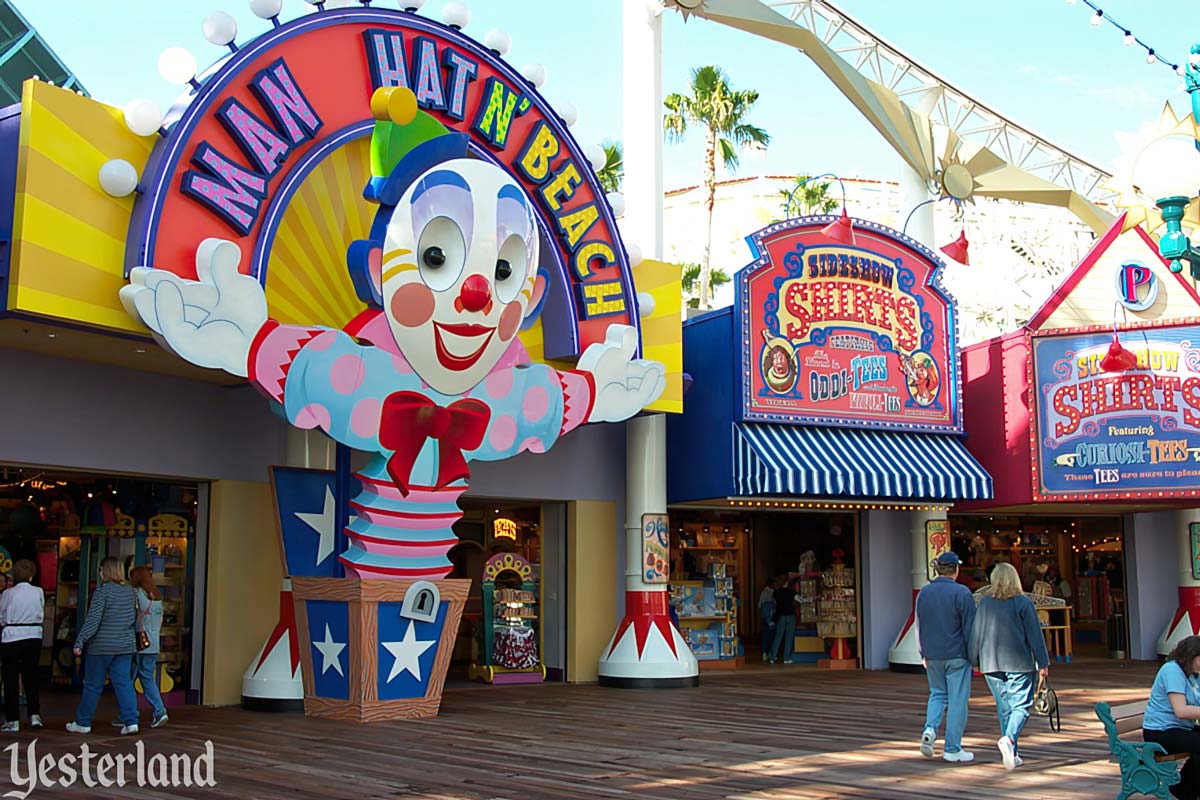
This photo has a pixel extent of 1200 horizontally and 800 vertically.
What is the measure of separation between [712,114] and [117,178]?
76.0ft

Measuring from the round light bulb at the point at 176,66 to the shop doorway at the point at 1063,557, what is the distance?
1563 cm

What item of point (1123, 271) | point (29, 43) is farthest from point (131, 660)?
point (29, 43)

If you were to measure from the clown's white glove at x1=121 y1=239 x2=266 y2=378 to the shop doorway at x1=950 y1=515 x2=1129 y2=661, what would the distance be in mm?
14666

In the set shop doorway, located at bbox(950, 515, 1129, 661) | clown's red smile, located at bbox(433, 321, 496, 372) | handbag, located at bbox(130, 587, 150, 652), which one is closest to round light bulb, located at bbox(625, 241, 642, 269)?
clown's red smile, located at bbox(433, 321, 496, 372)

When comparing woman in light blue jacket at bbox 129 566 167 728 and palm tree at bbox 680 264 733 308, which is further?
palm tree at bbox 680 264 733 308

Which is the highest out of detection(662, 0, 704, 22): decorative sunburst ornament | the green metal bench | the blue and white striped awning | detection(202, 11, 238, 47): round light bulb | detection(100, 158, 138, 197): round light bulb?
detection(662, 0, 704, 22): decorative sunburst ornament

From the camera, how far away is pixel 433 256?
11.4 metres

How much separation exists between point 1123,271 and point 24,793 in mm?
15349

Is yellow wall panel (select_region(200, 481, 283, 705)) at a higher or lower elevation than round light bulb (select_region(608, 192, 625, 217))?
lower

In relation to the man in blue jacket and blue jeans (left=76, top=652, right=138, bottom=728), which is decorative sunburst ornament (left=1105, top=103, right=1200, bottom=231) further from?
blue jeans (left=76, top=652, right=138, bottom=728)

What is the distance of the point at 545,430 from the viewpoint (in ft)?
42.6

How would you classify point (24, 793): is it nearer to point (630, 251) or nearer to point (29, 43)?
point (630, 251)

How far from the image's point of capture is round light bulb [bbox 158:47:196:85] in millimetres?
10578

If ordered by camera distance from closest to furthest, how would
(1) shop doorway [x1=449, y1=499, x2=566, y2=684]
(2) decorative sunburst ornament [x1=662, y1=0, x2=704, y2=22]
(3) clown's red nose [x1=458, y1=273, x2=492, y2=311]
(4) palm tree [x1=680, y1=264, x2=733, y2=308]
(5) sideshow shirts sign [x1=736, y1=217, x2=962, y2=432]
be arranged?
(3) clown's red nose [x1=458, y1=273, x2=492, y2=311] < (2) decorative sunburst ornament [x1=662, y1=0, x2=704, y2=22] < (1) shop doorway [x1=449, y1=499, x2=566, y2=684] < (5) sideshow shirts sign [x1=736, y1=217, x2=962, y2=432] < (4) palm tree [x1=680, y1=264, x2=733, y2=308]
